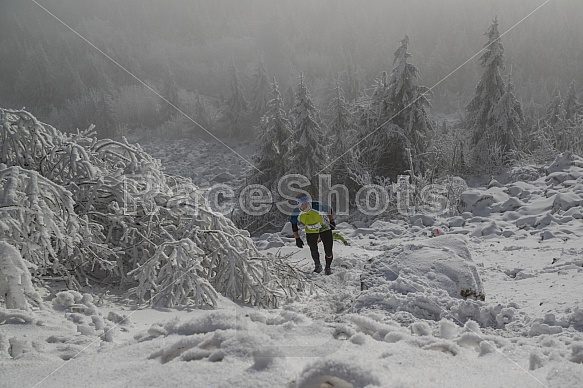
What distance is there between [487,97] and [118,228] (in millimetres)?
20258

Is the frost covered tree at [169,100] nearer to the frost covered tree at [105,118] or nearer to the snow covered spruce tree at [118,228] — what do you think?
the frost covered tree at [105,118]

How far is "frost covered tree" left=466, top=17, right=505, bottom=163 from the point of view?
19.0m

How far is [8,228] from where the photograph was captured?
138 inches

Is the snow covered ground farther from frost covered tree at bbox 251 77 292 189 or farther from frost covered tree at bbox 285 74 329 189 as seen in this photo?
frost covered tree at bbox 251 77 292 189

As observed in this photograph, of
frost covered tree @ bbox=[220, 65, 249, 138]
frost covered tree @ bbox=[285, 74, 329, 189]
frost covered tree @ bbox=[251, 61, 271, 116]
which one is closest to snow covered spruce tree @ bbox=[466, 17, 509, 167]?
frost covered tree @ bbox=[285, 74, 329, 189]

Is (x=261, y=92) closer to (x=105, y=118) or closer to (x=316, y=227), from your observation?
(x=105, y=118)

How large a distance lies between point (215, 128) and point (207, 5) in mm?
37505

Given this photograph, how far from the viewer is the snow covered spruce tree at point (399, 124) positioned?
1634cm

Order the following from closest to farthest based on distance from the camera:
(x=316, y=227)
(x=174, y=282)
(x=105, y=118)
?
(x=174, y=282) < (x=316, y=227) < (x=105, y=118)

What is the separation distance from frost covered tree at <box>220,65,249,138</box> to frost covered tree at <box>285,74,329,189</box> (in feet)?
82.2

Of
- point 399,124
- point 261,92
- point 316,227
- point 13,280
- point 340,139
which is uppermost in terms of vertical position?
point 261,92

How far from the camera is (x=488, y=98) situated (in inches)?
790

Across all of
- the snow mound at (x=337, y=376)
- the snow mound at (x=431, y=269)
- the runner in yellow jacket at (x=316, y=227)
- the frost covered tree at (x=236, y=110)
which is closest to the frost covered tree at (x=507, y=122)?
the runner in yellow jacket at (x=316, y=227)

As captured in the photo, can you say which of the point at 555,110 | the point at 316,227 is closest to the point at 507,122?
the point at 555,110
